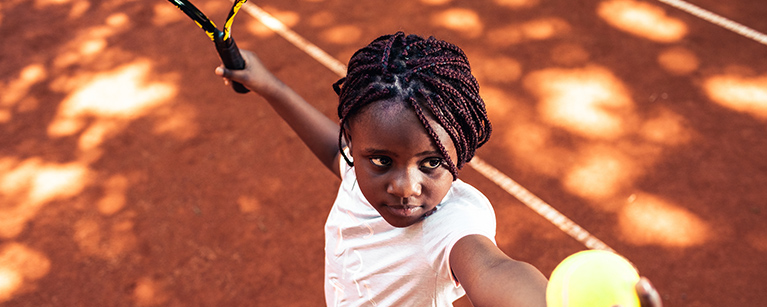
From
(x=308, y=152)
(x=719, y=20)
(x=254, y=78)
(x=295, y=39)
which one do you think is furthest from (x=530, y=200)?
(x=719, y=20)

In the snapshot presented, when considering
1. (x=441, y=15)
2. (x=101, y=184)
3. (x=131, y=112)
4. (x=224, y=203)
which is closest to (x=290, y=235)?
(x=224, y=203)

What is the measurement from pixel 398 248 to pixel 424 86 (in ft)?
1.37

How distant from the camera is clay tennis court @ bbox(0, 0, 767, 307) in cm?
292

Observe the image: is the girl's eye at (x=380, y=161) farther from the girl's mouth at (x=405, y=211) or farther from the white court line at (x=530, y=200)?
the white court line at (x=530, y=200)

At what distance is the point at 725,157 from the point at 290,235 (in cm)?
256

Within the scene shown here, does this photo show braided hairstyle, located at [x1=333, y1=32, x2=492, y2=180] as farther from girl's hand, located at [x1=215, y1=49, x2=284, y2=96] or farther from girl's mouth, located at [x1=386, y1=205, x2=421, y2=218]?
girl's hand, located at [x1=215, y1=49, x2=284, y2=96]

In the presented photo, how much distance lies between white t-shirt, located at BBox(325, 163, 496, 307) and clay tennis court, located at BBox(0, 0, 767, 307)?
1359 mm

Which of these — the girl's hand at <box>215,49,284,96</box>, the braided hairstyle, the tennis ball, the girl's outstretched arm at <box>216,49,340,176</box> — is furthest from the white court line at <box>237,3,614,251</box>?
the tennis ball

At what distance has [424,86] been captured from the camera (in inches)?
44.3

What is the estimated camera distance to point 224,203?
129 inches

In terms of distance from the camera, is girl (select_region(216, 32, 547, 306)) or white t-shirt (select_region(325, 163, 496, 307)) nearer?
girl (select_region(216, 32, 547, 306))

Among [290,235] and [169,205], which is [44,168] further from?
[290,235]

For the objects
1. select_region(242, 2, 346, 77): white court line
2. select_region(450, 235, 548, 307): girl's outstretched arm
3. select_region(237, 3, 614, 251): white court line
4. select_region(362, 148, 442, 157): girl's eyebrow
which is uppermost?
select_region(362, 148, 442, 157): girl's eyebrow

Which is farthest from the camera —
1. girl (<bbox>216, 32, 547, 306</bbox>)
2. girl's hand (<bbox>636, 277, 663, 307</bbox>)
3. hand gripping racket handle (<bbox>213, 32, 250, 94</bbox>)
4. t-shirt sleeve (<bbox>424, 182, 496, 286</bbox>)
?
hand gripping racket handle (<bbox>213, 32, 250, 94</bbox>)
